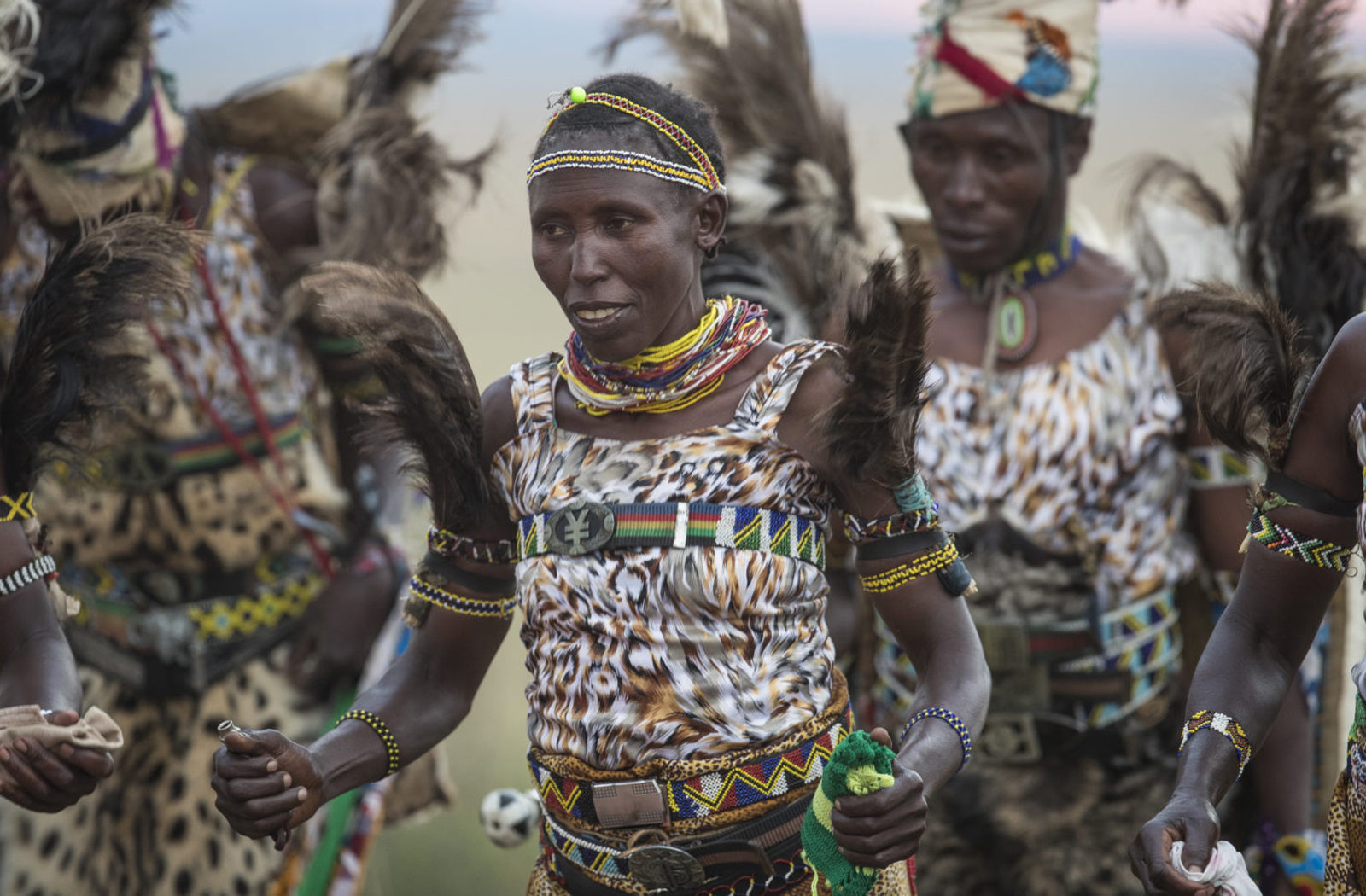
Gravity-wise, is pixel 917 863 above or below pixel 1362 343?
below

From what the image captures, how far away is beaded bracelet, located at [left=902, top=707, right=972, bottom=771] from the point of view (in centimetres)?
297

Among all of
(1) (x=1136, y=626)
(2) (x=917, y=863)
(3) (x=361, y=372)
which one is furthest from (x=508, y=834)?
(3) (x=361, y=372)

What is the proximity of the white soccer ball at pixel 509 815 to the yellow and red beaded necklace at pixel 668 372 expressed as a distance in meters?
0.91

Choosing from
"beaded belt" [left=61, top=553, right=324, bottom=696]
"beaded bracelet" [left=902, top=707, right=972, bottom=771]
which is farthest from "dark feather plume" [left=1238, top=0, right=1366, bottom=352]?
"beaded belt" [left=61, top=553, right=324, bottom=696]

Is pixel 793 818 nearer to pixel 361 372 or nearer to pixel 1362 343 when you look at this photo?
pixel 1362 343

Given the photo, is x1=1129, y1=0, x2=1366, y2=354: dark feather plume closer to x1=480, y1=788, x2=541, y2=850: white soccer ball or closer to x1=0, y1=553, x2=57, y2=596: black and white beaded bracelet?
x1=480, y1=788, x2=541, y2=850: white soccer ball

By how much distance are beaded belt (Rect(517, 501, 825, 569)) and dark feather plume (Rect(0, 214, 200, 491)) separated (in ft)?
3.23

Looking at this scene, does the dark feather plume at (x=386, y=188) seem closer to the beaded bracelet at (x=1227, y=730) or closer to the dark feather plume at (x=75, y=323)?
the dark feather plume at (x=75, y=323)

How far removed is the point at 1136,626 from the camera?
4512 millimetres

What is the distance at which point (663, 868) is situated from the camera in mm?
3037

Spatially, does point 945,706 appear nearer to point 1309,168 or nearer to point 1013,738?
point 1013,738

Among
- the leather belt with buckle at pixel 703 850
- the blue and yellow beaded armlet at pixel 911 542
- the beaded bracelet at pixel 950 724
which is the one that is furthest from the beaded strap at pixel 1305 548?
the leather belt with buckle at pixel 703 850

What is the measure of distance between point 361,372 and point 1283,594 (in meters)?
3.10

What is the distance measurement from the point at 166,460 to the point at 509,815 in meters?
1.84
